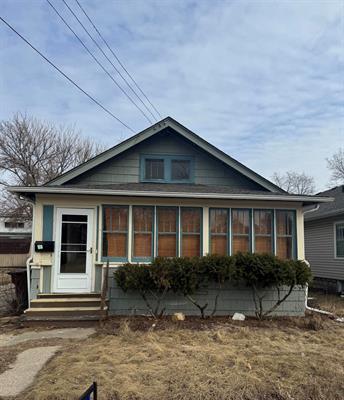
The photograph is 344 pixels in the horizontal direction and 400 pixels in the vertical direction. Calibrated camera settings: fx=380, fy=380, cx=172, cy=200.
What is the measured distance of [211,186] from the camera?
34.6ft

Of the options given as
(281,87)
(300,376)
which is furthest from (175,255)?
(281,87)

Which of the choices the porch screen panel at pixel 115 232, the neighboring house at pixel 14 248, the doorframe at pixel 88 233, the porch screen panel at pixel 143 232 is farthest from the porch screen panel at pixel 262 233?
the neighboring house at pixel 14 248

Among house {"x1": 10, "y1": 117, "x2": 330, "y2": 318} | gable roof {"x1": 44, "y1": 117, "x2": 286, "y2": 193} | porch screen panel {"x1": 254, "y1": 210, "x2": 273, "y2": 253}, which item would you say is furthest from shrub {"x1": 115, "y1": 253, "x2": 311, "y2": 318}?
gable roof {"x1": 44, "y1": 117, "x2": 286, "y2": 193}

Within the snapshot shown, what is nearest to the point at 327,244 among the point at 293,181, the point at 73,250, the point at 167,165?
the point at 167,165

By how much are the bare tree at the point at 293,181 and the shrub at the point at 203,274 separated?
143 feet

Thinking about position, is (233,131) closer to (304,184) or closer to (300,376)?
(300,376)

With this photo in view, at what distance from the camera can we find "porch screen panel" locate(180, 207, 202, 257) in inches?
361

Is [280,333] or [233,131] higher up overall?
[233,131]

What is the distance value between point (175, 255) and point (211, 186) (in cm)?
245

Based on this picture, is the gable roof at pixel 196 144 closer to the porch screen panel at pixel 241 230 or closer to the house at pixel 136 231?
the house at pixel 136 231

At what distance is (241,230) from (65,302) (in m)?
4.42

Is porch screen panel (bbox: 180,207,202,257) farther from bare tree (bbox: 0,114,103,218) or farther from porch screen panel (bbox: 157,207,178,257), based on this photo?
bare tree (bbox: 0,114,103,218)

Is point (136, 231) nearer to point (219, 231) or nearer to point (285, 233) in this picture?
point (219, 231)

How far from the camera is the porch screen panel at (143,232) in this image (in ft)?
29.6
